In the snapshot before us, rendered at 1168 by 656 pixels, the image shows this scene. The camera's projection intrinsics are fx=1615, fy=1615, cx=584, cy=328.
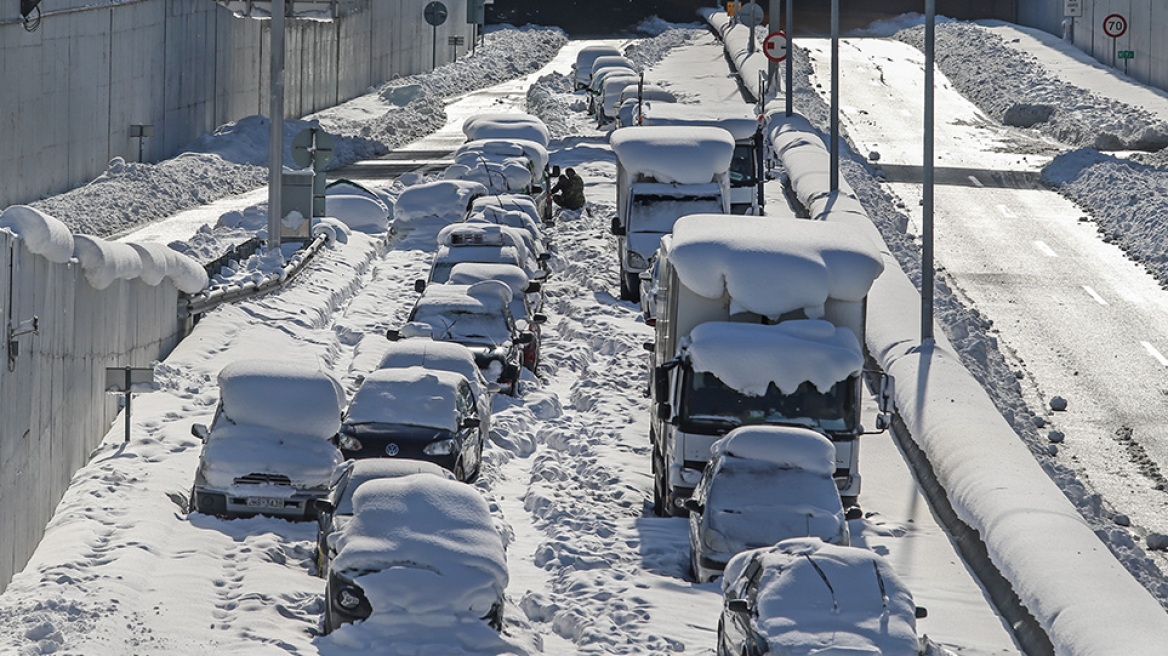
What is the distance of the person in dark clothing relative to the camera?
40656mm

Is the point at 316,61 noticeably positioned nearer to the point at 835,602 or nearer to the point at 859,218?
the point at 859,218

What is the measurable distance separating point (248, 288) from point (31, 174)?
11.7 meters

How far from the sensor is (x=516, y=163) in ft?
127

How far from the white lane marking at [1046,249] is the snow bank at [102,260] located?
21.6 meters

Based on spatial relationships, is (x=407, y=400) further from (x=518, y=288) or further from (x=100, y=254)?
(x=518, y=288)

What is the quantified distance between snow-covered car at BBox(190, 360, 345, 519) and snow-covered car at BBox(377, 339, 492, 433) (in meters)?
2.02

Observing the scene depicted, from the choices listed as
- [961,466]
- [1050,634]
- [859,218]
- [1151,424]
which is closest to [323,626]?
[1050,634]

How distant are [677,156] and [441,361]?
9860 mm

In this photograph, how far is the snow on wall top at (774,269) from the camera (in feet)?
55.1

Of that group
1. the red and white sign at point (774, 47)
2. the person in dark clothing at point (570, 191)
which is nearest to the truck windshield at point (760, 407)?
the person in dark clothing at point (570, 191)

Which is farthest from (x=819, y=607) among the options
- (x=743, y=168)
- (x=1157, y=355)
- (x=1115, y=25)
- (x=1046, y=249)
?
(x=1115, y=25)

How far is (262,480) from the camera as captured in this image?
16.5m

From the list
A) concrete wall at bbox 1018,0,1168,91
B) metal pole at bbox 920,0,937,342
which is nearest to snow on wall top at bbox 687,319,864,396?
metal pole at bbox 920,0,937,342

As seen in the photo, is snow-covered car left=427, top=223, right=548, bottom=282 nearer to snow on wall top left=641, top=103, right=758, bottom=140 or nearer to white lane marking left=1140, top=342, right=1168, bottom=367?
snow on wall top left=641, top=103, right=758, bottom=140
